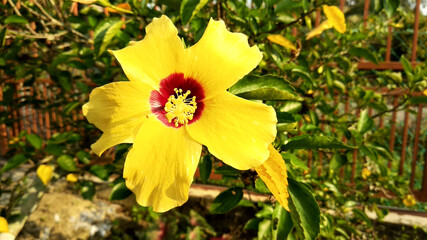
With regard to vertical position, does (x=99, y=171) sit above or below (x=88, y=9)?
below

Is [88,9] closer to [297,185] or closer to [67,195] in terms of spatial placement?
[297,185]

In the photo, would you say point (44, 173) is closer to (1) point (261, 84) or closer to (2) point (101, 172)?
(2) point (101, 172)

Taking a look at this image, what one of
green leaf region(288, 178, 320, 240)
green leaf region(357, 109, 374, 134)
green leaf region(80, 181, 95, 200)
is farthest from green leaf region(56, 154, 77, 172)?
green leaf region(357, 109, 374, 134)

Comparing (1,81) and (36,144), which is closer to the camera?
(36,144)

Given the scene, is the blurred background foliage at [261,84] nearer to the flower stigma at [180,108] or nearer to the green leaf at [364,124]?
the green leaf at [364,124]

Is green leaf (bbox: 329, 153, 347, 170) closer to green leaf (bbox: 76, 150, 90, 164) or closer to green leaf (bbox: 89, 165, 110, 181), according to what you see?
green leaf (bbox: 89, 165, 110, 181)

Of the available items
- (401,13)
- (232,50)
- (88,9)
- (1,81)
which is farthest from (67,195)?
(401,13)

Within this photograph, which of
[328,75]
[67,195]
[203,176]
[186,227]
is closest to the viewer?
[203,176]
